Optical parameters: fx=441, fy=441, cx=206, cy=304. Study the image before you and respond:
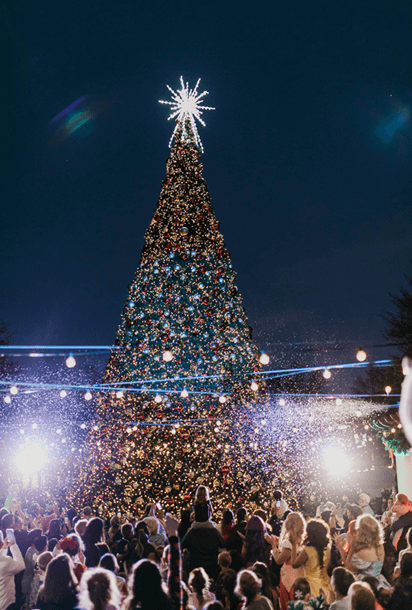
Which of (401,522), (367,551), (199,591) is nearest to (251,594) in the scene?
(199,591)

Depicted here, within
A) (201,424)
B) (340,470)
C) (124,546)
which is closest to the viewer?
(124,546)

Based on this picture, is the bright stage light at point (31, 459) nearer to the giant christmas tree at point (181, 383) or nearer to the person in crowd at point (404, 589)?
the giant christmas tree at point (181, 383)

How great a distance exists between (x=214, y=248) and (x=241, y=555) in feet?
28.7

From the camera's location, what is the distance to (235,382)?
12.2 meters

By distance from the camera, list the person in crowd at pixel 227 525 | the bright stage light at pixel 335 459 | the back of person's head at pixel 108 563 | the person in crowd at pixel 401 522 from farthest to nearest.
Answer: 1. the bright stage light at pixel 335 459
2. the person in crowd at pixel 227 525
3. the person in crowd at pixel 401 522
4. the back of person's head at pixel 108 563

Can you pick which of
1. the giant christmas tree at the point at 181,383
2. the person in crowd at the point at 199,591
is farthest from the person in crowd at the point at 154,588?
the giant christmas tree at the point at 181,383

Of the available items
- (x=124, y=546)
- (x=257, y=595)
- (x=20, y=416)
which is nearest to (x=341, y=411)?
(x=20, y=416)

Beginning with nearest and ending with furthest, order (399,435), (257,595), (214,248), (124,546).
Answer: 1. (257,595)
2. (124,546)
3. (214,248)
4. (399,435)

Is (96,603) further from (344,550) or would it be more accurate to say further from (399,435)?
(399,435)

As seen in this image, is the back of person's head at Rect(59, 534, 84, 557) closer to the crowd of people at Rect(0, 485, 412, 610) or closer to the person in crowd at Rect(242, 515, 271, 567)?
the crowd of people at Rect(0, 485, 412, 610)

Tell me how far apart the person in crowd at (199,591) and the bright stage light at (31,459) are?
24388 mm

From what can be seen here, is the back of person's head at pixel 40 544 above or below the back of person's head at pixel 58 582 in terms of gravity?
below

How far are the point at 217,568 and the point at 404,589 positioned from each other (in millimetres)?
2622

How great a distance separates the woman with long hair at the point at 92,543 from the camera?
6.05 metres
